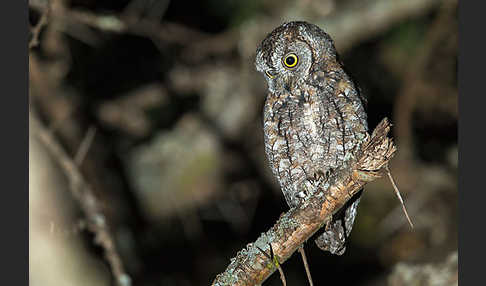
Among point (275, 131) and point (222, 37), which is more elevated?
point (222, 37)

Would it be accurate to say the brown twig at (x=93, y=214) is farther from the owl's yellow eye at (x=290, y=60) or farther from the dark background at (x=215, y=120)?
the owl's yellow eye at (x=290, y=60)

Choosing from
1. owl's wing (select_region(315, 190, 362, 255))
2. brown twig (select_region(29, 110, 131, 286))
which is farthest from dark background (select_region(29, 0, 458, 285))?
owl's wing (select_region(315, 190, 362, 255))

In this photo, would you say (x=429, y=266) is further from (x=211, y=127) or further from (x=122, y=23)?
(x=122, y=23)

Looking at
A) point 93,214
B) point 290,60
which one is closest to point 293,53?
point 290,60

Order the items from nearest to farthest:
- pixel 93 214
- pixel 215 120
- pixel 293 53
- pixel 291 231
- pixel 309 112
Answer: pixel 291 231 < pixel 309 112 < pixel 293 53 < pixel 93 214 < pixel 215 120

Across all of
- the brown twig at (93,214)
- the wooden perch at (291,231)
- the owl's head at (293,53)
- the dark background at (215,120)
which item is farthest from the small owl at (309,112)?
the dark background at (215,120)

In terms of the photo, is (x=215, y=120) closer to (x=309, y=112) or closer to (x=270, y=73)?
(x=270, y=73)

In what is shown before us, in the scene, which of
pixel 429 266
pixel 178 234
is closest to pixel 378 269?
pixel 429 266
